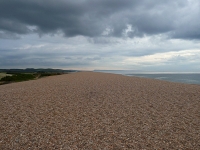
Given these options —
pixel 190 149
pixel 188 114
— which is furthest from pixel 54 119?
pixel 188 114

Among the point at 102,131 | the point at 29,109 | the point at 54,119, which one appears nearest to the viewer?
the point at 102,131

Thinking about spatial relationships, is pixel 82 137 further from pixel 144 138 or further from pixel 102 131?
pixel 144 138

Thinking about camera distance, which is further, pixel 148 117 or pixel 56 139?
pixel 148 117

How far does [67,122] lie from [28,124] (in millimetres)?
1469

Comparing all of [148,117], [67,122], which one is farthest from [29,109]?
[148,117]

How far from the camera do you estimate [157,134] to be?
19.6 ft

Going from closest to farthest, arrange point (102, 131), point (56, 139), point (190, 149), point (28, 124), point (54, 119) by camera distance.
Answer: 1. point (190, 149)
2. point (56, 139)
3. point (102, 131)
4. point (28, 124)
5. point (54, 119)

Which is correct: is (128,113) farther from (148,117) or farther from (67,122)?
(67,122)

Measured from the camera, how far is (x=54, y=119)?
763 centimetres

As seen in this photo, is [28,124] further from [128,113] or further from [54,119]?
[128,113]

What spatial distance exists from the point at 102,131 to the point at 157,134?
5.90 ft

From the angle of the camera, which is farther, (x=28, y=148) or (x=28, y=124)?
(x=28, y=124)

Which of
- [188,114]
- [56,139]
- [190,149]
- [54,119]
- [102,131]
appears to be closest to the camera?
[190,149]

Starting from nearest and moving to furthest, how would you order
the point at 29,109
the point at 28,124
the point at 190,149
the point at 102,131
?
the point at 190,149, the point at 102,131, the point at 28,124, the point at 29,109
